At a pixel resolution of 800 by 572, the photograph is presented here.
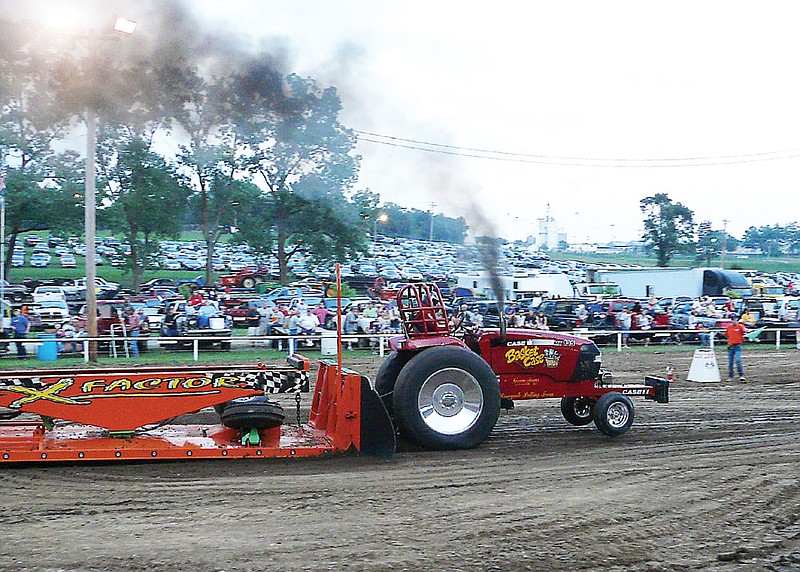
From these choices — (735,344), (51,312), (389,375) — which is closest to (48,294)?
(51,312)

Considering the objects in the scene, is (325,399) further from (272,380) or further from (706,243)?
(706,243)

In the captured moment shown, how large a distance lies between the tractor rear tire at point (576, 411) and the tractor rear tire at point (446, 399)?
1.76 metres

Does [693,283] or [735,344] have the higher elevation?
[693,283]

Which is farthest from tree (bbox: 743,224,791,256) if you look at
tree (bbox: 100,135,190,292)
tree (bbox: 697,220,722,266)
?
tree (bbox: 100,135,190,292)

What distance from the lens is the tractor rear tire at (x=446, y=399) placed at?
27.3 ft

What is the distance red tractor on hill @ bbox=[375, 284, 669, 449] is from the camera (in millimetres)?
8367

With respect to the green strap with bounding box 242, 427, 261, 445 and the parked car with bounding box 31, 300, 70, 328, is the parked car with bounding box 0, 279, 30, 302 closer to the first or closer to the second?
the parked car with bounding box 31, 300, 70, 328

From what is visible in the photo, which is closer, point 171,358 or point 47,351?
point 47,351

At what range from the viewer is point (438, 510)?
629cm

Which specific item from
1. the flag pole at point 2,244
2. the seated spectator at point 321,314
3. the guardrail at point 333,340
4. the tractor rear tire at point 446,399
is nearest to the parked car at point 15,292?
the flag pole at point 2,244

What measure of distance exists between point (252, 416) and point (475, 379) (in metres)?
2.22

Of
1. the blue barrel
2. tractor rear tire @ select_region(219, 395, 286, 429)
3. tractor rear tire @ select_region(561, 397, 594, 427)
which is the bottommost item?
tractor rear tire @ select_region(561, 397, 594, 427)

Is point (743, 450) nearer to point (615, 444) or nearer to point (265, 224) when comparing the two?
point (615, 444)

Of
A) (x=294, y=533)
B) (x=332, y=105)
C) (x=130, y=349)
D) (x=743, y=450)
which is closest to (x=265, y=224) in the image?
(x=130, y=349)
